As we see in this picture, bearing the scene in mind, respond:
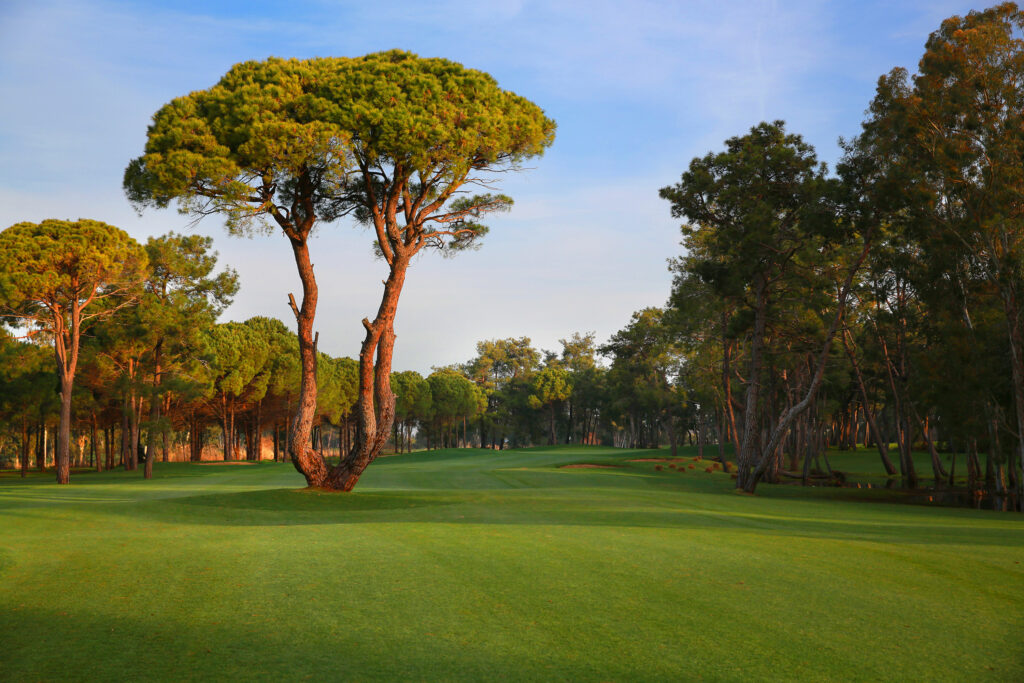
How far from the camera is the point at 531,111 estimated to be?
19750mm

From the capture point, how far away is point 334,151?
17.2m

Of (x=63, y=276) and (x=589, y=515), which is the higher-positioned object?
(x=63, y=276)

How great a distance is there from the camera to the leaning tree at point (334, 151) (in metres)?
16.6

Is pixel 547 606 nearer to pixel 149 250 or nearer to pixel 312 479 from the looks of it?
pixel 312 479

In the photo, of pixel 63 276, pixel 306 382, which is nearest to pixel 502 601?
pixel 306 382

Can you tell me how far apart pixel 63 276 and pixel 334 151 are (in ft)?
60.5

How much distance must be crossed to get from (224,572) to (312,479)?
10.8m

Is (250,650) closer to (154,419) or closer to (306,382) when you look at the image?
(306,382)

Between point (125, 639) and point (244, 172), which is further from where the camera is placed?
point (244, 172)

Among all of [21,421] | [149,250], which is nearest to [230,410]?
[21,421]

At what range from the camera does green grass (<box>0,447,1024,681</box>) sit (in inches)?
179

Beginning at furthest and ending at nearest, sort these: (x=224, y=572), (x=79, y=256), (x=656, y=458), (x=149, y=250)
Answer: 1. (x=656, y=458)
2. (x=149, y=250)
3. (x=79, y=256)
4. (x=224, y=572)

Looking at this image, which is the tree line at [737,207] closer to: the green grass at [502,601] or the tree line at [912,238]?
the tree line at [912,238]

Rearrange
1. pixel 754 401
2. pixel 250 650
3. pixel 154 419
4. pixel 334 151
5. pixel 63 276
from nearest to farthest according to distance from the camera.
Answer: pixel 250 650 → pixel 334 151 → pixel 754 401 → pixel 63 276 → pixel 154 419
